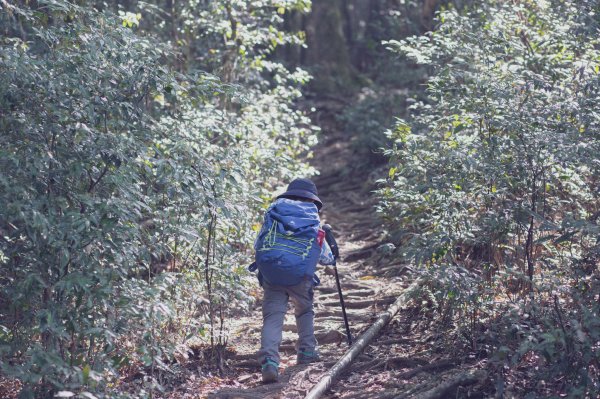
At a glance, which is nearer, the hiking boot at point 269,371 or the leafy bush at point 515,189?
the leafy bush at point 515,189

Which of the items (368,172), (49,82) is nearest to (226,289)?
(49,82)

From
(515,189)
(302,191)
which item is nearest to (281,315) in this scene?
(302,191)

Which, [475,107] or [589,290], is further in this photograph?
[475,107]

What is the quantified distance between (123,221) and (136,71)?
1321 millimetres

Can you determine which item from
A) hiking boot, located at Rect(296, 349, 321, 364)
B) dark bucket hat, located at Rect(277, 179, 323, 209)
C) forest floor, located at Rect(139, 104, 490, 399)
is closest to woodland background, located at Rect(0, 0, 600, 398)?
forest floor, located at Rect(139, 104, 490, 399)

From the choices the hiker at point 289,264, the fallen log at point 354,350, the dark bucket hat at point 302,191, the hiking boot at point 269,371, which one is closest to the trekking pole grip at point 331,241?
the hiker at point 289,264

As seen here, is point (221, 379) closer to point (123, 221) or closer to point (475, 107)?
point (123, 221)

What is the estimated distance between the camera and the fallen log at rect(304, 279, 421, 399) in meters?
6.21

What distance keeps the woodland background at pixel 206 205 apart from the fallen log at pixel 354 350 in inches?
13.8

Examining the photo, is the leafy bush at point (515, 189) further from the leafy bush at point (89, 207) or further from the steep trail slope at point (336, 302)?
the leafy bush at point (89, 207)

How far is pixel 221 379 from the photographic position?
7266mm

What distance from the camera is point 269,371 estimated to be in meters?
6.79

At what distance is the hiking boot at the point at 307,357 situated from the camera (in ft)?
23.8

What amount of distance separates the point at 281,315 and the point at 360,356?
848mm
